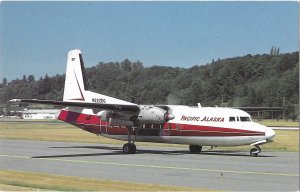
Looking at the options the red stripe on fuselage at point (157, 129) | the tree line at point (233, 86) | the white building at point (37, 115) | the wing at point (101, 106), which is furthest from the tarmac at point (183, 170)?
the white building at point (37, 115)

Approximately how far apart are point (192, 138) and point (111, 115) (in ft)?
18.6

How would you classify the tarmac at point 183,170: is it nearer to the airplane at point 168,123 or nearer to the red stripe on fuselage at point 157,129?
the airplane at point 168,123

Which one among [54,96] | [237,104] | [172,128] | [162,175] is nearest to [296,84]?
[237,104]

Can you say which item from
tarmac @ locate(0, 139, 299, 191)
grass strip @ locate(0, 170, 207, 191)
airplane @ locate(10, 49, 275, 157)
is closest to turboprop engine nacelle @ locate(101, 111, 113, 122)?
airplane @ locate(10, 49, 275, 157)

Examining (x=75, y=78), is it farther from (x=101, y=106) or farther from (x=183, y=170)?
(x=183, y=170)

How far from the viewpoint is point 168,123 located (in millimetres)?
29547

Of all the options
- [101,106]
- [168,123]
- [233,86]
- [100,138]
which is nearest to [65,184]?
[101,106]

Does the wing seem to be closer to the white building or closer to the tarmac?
the tarmac

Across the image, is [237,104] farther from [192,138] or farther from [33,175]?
[33,175]

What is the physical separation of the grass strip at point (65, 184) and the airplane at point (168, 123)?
782cm

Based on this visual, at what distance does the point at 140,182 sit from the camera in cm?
1664

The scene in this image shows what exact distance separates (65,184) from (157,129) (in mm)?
14245

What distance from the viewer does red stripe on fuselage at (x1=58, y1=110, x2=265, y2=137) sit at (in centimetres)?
2725

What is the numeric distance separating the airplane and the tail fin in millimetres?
914
